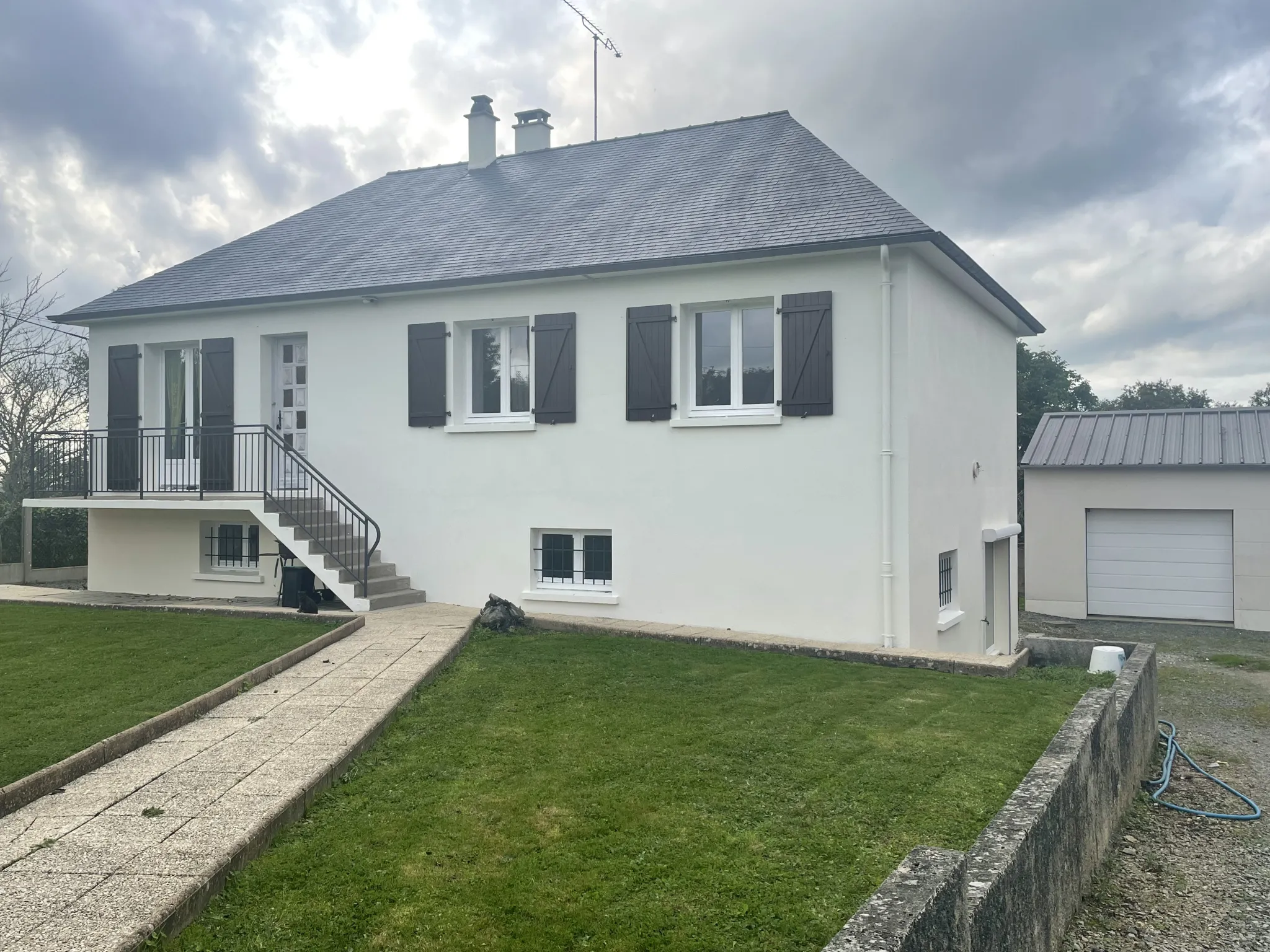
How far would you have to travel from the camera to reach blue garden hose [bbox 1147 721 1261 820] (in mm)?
7195

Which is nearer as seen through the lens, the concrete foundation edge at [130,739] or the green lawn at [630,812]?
the green lawn at [630,812]

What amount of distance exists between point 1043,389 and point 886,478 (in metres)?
31.0

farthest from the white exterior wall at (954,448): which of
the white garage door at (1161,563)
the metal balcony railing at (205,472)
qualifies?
the metal balcony railing at (205,472)

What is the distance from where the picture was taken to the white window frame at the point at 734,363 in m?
11.1

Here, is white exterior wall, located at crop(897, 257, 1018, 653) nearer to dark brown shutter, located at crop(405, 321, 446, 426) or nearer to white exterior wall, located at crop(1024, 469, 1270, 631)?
white exterior wall, located at crop(1024, 469, 1270, 631)

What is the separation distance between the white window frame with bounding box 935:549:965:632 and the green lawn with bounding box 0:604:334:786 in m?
6.89

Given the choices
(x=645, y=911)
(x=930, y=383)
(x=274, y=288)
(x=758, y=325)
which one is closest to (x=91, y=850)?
(x=645, y=911)

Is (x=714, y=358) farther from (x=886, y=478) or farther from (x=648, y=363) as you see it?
(x=886, y=478)

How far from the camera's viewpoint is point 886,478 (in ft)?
34.3

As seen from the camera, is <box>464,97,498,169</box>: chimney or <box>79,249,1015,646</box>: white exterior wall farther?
<box>464,97,498,169</box>: chimney

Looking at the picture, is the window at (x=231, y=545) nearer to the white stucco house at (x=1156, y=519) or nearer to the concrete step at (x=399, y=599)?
the concrete step at (x=399, y=599)

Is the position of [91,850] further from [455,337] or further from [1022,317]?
[1022,317]

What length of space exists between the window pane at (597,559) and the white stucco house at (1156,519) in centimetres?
1143

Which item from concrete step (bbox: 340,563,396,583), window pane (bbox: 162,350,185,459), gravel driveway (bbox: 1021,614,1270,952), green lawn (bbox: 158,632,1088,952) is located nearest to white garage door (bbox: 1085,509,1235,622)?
gravel driveway (bbox: 1021,614,1270,952)
